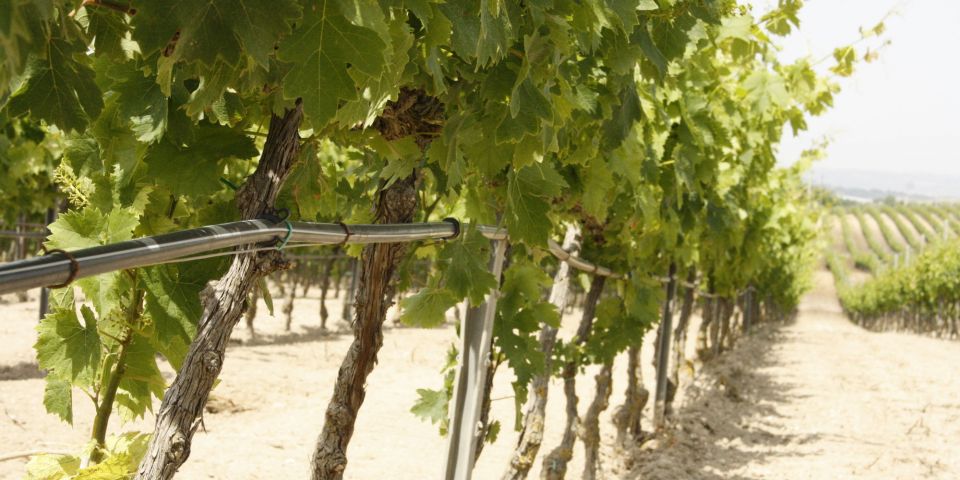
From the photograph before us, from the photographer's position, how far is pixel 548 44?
1562 millimetres

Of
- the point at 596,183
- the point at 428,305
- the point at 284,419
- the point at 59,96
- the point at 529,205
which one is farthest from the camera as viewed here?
the point at 284,419

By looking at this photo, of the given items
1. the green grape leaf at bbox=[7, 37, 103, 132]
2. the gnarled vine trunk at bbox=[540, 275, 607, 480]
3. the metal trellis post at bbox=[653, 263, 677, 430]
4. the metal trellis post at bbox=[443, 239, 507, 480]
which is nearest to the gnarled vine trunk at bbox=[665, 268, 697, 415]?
the metal trellis post at bbox=[653, 263, 677, 430]

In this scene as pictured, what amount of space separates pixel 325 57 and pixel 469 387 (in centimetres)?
188

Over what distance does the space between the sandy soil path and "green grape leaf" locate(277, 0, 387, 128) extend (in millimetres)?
5755

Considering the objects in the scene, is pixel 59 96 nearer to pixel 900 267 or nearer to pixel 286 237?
pixel 286 237

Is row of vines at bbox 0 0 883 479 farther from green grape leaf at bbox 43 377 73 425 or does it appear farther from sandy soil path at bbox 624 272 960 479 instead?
sandy soil path at bbox 624 272 960 479

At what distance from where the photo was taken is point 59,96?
1.15 metres

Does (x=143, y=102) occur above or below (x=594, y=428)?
above

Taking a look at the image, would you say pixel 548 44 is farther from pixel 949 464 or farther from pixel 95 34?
pixel 949 464

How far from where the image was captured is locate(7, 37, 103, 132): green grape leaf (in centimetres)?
114

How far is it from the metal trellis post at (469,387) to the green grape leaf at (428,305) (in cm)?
41

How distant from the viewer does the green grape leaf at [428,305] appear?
2.37 m

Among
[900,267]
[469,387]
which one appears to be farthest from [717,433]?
[900,267]

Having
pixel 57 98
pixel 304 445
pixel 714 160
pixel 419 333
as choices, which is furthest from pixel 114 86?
pixel 419 333
